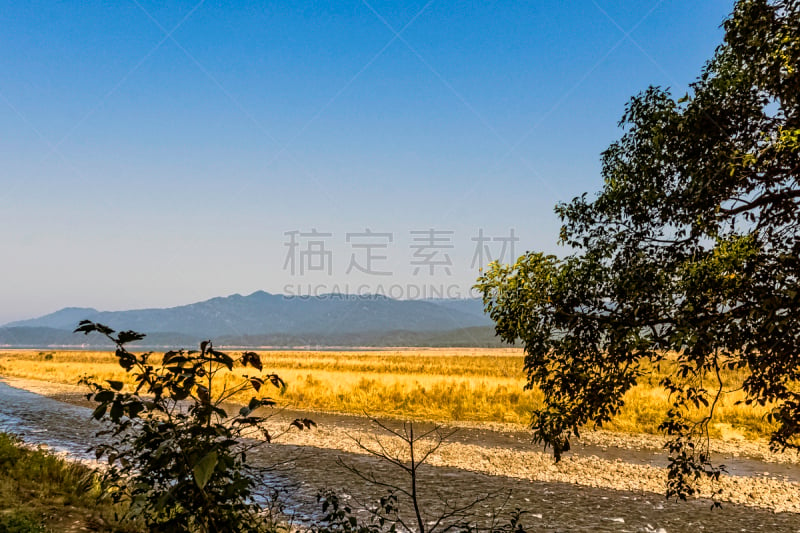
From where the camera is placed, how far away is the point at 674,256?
8.93m

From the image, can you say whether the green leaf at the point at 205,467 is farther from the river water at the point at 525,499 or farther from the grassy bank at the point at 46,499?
the river water at the point at 525,499

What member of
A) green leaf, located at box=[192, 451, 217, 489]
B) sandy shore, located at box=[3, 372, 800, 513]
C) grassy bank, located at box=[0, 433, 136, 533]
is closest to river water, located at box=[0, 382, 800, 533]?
sandy shore, located at box=[3, 372, 800, 513]

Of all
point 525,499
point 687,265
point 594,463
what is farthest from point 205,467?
point 594,463

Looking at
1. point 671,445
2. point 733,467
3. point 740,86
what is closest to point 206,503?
point 671,445

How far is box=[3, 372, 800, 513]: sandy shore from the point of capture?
1545 centimetres

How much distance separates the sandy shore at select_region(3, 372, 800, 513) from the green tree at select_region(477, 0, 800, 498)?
7.26 metres

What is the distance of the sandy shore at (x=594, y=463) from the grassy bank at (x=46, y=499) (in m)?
6.98

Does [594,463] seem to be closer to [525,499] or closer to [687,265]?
[525,499]

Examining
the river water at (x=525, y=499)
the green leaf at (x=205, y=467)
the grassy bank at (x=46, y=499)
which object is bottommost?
the river water at (x=525, y=499)

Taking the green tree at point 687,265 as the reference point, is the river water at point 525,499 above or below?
below

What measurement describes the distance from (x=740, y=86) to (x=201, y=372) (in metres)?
8.70

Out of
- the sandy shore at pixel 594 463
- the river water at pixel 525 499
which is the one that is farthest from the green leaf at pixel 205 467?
the sandy shore at pixel 594 463

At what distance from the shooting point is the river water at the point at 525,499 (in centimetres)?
1270

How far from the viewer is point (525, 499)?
1457 centimetres
